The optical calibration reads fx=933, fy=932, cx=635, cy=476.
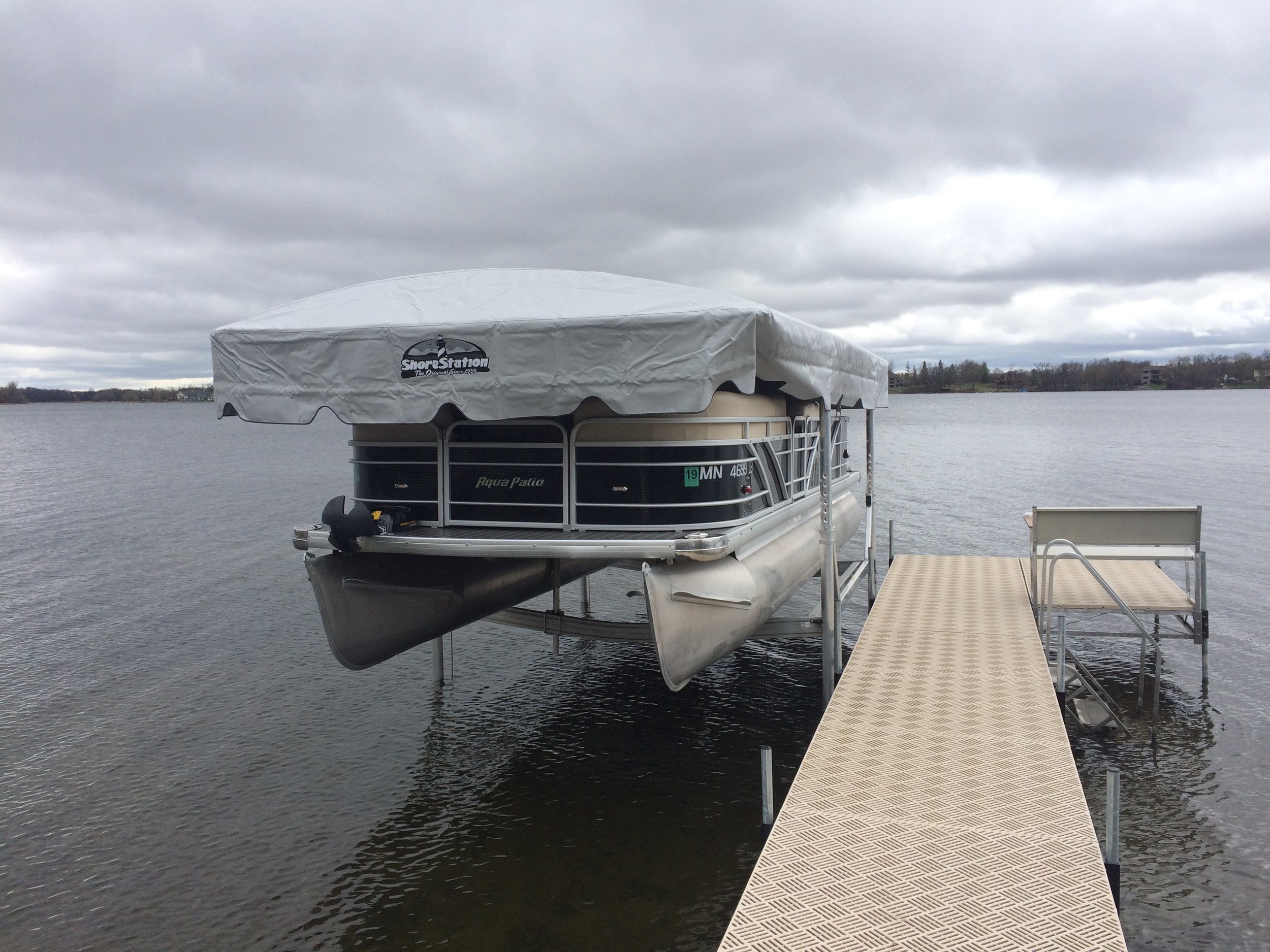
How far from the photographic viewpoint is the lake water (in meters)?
6.87

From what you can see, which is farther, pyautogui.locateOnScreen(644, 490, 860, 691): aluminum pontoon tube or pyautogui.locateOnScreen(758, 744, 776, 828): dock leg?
pyautogui.locateOnScreen(644, 490, 860, 691): aluminum pontoon tube

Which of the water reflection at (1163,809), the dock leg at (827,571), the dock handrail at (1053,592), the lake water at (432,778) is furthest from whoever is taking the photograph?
the dock leg at (827,571)

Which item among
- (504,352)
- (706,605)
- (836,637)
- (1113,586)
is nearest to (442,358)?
(504,352)

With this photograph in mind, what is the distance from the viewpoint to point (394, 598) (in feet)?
28.5

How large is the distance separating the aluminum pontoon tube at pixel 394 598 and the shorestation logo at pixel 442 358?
185 centimetres

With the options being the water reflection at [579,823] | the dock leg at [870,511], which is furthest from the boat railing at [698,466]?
the dock leg at [870,511]

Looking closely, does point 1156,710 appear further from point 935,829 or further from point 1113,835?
point 935,829

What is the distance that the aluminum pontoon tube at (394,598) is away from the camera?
827cm

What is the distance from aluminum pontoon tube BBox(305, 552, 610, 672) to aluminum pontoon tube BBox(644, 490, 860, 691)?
8.10 feet

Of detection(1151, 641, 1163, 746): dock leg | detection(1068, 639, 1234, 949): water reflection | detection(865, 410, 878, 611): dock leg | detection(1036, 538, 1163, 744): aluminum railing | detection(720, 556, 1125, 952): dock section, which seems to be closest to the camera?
detection(720, 556, 1125, 952): dock section

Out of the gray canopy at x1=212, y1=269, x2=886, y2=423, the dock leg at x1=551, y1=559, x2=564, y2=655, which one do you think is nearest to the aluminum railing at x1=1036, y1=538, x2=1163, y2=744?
the gray canopy at x1=212, y1=269, x2=886, y2=423

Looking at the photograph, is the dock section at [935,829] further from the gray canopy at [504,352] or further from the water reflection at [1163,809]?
the gray canopy at [504,352]

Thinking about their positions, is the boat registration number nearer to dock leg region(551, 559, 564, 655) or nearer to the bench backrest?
dock leg region(551, 559, 564, 655)

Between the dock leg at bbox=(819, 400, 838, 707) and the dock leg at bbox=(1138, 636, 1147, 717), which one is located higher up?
the dock leg at bbox=(819, 400, 838, 707)
